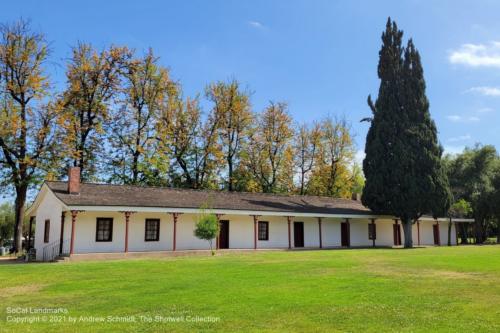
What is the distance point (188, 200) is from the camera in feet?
99.6

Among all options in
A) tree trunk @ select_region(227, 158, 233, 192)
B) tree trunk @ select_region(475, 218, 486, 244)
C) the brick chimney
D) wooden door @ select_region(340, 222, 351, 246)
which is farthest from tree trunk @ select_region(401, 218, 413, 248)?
the brick chimney

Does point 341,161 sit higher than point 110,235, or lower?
higher

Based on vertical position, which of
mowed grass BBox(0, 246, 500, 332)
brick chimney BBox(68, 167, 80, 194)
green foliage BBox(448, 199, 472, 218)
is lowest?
mowed grass BBox(0, 246, 500, 332)

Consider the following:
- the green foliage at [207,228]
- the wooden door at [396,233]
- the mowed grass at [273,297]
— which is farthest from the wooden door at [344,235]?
the mowed grass at [273,297]

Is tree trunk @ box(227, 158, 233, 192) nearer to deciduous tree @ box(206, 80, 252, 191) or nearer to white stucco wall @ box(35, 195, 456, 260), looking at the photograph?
deciduous tree @ box(206, 80, 252, 191)

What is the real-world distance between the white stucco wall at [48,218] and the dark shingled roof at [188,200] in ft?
3.52

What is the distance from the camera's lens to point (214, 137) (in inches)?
1781

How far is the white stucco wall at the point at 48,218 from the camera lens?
2614cm

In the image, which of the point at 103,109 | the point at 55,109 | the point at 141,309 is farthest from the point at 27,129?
the point at 141,309

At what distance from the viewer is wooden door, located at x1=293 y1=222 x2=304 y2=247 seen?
114ft

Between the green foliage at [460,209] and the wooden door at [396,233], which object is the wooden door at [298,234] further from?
the green foliage at [460,209]

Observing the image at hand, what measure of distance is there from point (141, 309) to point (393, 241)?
116 ft

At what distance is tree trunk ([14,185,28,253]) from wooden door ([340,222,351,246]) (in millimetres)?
24383

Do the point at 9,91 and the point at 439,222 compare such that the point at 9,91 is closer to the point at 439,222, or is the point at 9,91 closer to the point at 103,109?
the point at 103,109
